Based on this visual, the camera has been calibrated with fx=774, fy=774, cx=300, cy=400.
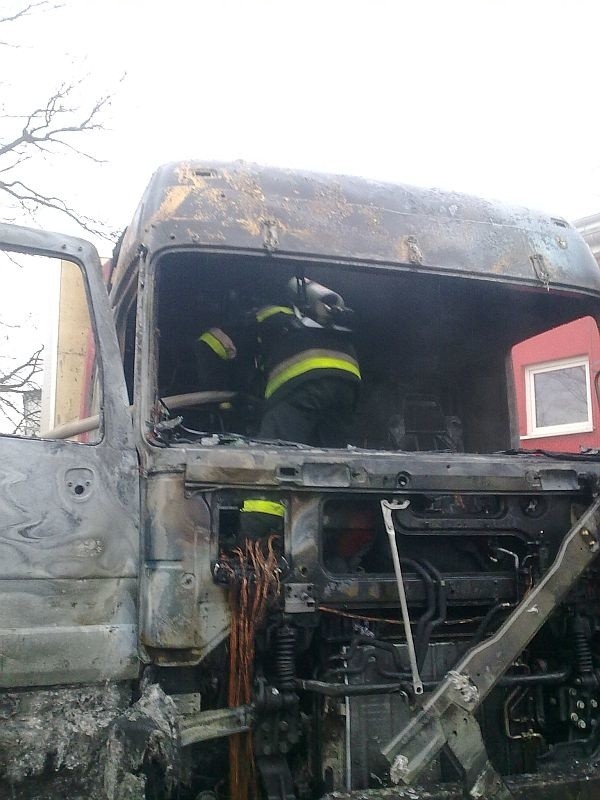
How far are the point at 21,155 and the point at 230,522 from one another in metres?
10.2

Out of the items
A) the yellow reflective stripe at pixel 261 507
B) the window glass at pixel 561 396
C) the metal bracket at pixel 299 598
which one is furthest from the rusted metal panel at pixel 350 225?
the window glass at pixel 561 396

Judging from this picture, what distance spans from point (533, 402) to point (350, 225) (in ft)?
26.2

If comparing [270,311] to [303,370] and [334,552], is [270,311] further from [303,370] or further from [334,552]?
[334,552]

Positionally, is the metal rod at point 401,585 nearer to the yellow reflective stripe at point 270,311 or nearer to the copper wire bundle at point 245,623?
the copper wire bundle at point 245,623

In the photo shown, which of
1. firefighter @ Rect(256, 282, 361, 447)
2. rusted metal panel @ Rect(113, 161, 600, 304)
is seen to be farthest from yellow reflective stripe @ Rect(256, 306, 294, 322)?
rusted metal panel @ Rect(113, 161, 600, 304)

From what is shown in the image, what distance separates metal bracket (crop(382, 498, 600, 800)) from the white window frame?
24.3 feet

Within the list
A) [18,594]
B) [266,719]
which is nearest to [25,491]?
[18,594]

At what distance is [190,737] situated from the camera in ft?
8.47

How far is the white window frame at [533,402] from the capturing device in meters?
9.95

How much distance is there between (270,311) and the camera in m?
3.39

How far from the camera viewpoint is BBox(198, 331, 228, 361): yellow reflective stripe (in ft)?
11.1

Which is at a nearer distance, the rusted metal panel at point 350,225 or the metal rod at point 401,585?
the metal rod at point 401,585

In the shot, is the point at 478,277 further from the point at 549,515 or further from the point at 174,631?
the point at 174,631

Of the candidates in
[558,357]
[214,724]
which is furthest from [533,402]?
[214,724]
